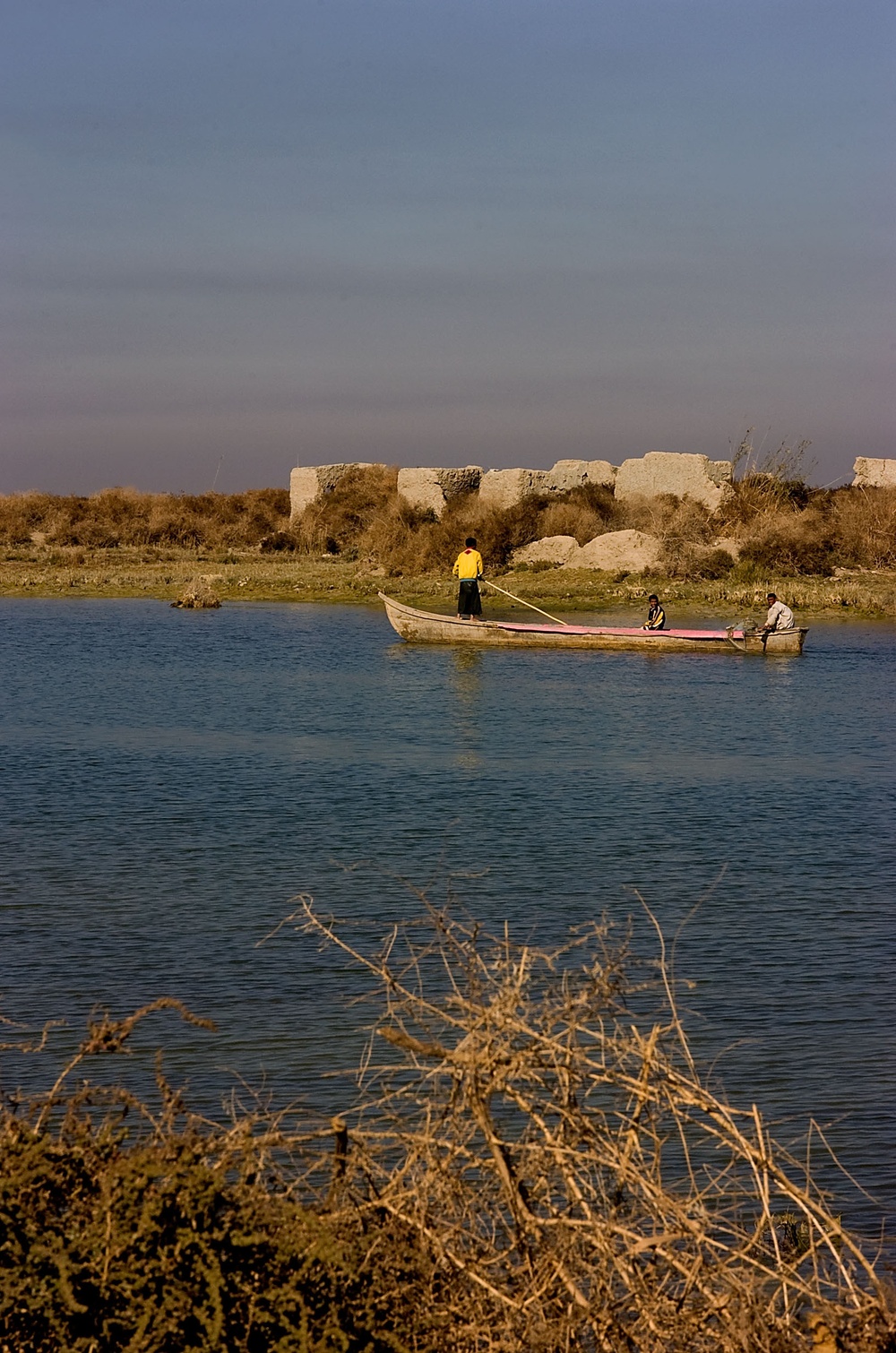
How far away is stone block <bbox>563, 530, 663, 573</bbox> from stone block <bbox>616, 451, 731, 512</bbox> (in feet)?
23.9

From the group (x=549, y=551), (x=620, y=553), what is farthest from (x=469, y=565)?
(x=549, y=551)

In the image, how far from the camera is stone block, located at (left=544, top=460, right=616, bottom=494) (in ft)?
176

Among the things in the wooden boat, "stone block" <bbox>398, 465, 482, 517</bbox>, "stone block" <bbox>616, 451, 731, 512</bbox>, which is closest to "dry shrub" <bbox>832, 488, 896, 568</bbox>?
"stone block" <bbox>616, 451, 731, 512</bbox>

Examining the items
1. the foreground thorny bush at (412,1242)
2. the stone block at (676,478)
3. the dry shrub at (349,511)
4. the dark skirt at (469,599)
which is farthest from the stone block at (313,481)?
the foreground thorny bush at (412,1242)

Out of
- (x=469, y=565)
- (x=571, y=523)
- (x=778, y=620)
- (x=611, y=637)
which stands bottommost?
(x=611, y=637)

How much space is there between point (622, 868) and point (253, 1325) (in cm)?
824

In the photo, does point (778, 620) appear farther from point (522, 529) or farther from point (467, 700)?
point (522, 529)

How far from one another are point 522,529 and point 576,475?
29.5 ft

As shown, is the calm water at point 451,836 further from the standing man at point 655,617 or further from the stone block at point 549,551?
the stone block at point 549,551

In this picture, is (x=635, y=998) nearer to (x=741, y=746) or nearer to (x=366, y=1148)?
(x=366, y=1148)

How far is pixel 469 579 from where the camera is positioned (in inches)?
1110

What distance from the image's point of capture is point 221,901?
10.4m

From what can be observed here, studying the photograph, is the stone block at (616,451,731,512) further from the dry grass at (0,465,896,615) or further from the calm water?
the calm water

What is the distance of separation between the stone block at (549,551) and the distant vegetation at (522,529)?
2.44 feet
